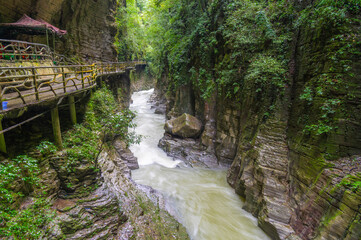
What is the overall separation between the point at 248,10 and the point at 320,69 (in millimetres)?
6214

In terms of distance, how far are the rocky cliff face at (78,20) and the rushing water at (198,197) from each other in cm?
1112

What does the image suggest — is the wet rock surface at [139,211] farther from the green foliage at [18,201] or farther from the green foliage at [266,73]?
the green foliage at [266,73]

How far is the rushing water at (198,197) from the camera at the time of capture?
757cm

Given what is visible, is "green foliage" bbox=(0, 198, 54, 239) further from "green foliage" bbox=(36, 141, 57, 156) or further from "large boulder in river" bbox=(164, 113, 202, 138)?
"large boulder in river" bbox=(164, 113, 202, 138)

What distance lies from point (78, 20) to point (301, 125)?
63.3 feet

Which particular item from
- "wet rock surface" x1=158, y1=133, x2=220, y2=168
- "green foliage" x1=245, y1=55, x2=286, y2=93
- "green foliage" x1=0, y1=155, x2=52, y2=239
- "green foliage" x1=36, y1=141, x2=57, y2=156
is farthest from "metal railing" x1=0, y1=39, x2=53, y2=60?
"green foliage" x1=245, y1=55, x2=286, y2=93

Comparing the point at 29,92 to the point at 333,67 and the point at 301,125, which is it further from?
the point at 333,67

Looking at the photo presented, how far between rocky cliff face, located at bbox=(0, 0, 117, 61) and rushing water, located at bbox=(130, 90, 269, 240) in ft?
36.5

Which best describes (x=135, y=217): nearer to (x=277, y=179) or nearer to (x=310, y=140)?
(x=277, y=179)

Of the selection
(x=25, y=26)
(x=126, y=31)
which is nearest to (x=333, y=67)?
(x=25, y=26)

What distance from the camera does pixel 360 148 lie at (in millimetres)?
5875

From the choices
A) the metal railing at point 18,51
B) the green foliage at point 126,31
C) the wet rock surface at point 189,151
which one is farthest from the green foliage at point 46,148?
the green foliage at point 126,31

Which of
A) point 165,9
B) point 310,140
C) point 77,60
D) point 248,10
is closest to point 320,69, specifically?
point 310,140

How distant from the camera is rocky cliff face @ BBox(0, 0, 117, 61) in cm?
1263
